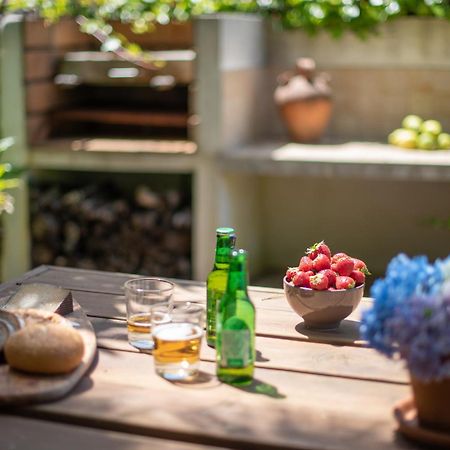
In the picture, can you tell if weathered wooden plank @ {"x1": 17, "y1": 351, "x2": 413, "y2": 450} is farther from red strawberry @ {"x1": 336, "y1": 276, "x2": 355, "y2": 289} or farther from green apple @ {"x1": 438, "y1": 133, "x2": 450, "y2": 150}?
green apple @ {"x1": 438, "y1": 133, "x2": 450, "y2": 150}

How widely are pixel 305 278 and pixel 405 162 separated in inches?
99.9

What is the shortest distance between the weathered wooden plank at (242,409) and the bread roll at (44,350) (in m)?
0.06

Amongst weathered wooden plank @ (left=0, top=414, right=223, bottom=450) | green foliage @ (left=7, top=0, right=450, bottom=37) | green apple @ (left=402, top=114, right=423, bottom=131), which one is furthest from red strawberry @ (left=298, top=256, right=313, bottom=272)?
green foliage @ (left=7, top=0, right=450, bottom=37)

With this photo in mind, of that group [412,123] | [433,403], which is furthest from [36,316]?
[412,123]

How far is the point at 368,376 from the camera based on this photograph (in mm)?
1765

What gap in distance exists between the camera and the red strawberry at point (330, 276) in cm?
200

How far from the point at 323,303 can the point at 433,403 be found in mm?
566

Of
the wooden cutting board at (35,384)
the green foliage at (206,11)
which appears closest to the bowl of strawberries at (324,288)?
the wooden cutting board at (35,384)

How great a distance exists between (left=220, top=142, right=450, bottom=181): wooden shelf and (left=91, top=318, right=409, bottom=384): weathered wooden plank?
8.43 feet

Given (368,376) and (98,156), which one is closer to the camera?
(368,376)

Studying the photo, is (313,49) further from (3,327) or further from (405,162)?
(3,327)

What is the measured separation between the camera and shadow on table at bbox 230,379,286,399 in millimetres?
1656

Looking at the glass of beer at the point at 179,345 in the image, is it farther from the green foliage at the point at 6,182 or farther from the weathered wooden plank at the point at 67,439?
the green foliage at the point at 6,182

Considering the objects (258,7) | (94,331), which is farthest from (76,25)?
(94,331)
